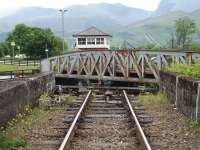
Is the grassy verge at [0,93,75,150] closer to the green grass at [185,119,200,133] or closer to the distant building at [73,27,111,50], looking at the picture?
the green grass at [185,119,200,133]

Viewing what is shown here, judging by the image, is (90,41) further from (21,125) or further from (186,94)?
(21,125)

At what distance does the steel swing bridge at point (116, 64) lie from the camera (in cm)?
3029

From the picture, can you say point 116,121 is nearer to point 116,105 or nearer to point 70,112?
point 70,112

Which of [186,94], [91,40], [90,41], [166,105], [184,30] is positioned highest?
[184,30]

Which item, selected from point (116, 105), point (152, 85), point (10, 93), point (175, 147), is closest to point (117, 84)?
point (152, 85)

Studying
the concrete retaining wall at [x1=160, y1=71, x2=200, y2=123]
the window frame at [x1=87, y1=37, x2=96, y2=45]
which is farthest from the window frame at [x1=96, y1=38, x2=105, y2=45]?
the concrete retaining wall at [x1=160, y1=71, x2=200, y2=123]

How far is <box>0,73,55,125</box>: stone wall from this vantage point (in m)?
11.2

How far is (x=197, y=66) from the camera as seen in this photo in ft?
49.3

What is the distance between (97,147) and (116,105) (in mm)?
8221

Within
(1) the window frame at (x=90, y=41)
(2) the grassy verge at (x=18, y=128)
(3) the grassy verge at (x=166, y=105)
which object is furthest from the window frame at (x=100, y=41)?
(2) the grassy verge at (x=18, y=128)

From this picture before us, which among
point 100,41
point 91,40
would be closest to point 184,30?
point 100,41

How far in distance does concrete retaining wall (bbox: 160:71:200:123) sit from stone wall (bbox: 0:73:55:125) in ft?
14.2

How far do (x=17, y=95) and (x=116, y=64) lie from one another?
24.7 meters

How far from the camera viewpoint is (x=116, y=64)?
3744cm
